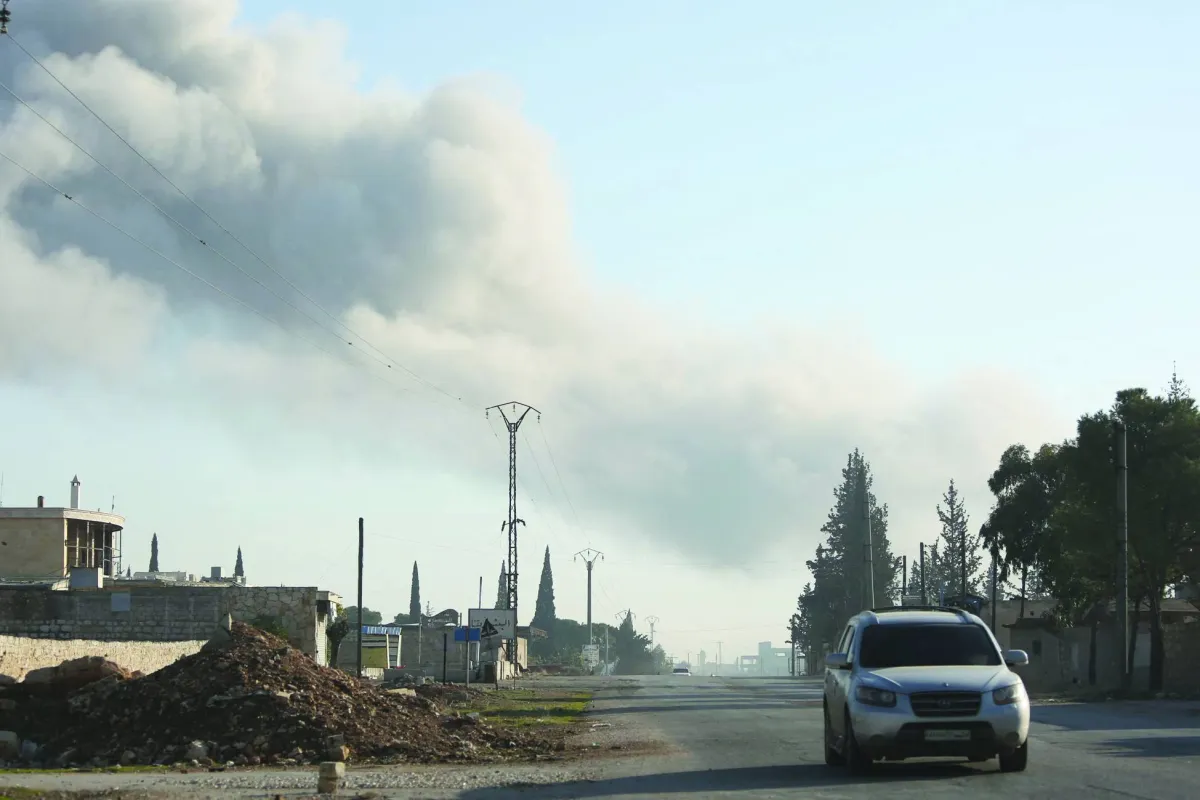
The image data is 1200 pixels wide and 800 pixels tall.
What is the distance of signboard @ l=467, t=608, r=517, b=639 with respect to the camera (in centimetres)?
5436

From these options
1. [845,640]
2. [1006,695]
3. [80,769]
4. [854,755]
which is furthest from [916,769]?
[80,769]

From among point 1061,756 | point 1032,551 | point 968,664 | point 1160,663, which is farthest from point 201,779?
point 1032,551

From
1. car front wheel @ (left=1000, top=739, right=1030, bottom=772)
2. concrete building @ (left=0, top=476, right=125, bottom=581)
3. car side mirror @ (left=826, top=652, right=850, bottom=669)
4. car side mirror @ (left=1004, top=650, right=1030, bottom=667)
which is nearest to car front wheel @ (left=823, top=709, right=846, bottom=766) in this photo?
car side mirror @ (left=826, top=652, right=850, bottom=669)

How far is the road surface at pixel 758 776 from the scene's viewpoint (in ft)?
53.5

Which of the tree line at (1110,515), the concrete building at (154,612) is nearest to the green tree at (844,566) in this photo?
the tree line at (1110,515)

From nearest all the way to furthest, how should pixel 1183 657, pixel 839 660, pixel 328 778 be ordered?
pixel 328 778 → pixel 839 660 → pixel 1183 657

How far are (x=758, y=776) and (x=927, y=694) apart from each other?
8.42ft

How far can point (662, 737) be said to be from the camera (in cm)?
2905

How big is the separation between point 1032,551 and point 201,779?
6224 centimetres

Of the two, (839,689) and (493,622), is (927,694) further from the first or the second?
(493,622)

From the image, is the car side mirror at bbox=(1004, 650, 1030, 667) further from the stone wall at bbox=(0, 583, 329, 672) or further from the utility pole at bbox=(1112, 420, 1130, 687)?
the stone wall at bbox=(0, 583, 329, 672)

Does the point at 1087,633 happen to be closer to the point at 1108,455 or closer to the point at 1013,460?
the point at 1013,460

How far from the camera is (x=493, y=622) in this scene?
183 feet

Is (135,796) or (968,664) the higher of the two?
(968,664)
